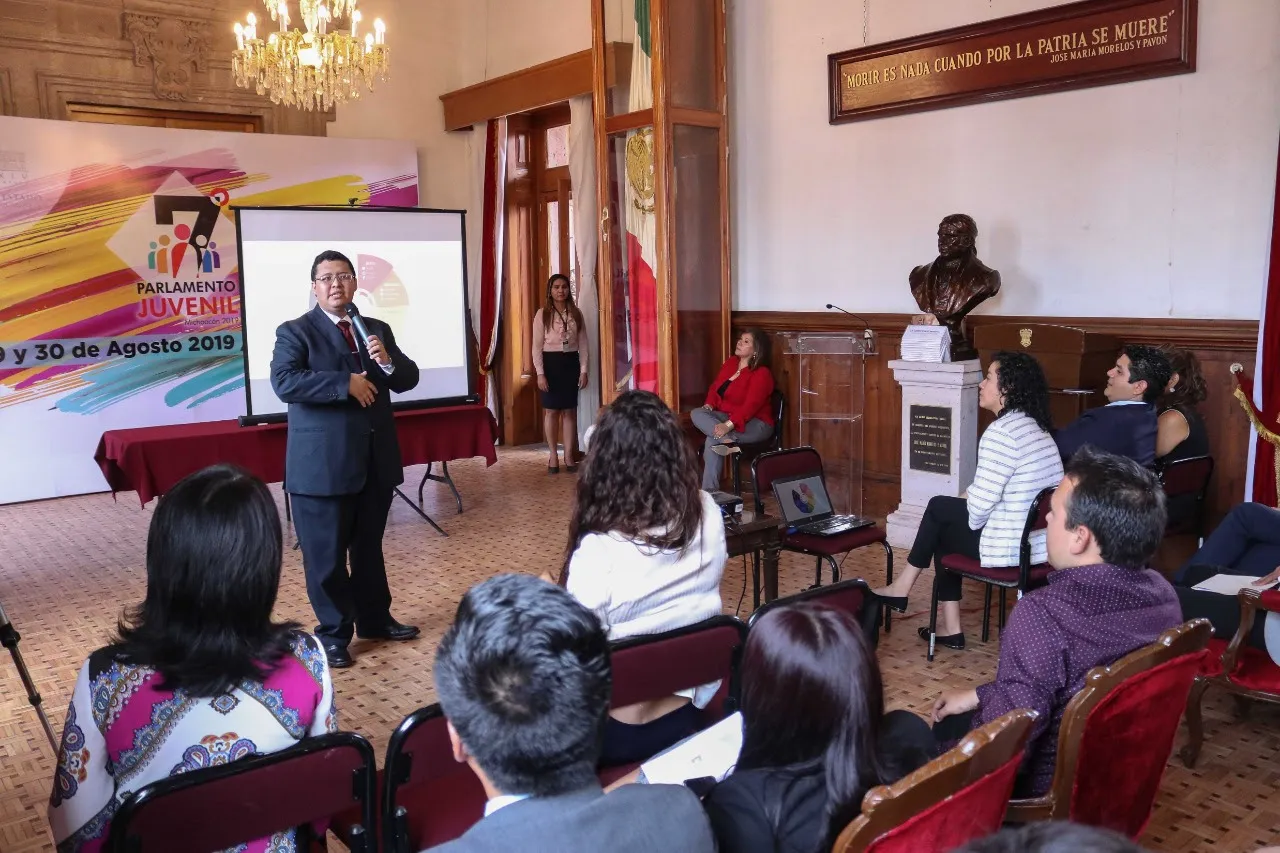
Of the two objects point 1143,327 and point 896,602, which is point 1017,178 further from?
point 896,602

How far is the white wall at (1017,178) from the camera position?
4746 millimetres

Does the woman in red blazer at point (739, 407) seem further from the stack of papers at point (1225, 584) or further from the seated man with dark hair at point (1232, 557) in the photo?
the stack of papers at point (1225, 584)

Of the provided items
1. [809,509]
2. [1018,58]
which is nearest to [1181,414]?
[809,509]

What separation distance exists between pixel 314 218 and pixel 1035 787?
4.73m

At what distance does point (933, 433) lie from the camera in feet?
18.4

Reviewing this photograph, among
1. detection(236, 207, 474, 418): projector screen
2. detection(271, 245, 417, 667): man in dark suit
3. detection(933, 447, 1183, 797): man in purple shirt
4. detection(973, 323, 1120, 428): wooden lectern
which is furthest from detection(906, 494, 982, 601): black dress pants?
detection(236, 207, 474, 418): projector screen

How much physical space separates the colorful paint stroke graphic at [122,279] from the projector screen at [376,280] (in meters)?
2.72

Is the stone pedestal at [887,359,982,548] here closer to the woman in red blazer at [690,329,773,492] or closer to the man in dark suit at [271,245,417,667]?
the woman in red blazer at [690,329,773,492]

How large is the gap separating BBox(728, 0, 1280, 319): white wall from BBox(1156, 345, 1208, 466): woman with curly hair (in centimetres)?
50

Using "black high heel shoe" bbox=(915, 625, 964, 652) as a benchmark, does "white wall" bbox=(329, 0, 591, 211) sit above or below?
above

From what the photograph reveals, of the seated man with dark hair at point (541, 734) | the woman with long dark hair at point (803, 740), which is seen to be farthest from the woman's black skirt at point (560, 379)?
the seated man with dark hair at point (541, 734)

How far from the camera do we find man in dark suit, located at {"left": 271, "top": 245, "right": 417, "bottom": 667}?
3854 mm

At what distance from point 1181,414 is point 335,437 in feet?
11.3

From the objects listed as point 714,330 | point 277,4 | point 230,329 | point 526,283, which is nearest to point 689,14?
point 714,330
